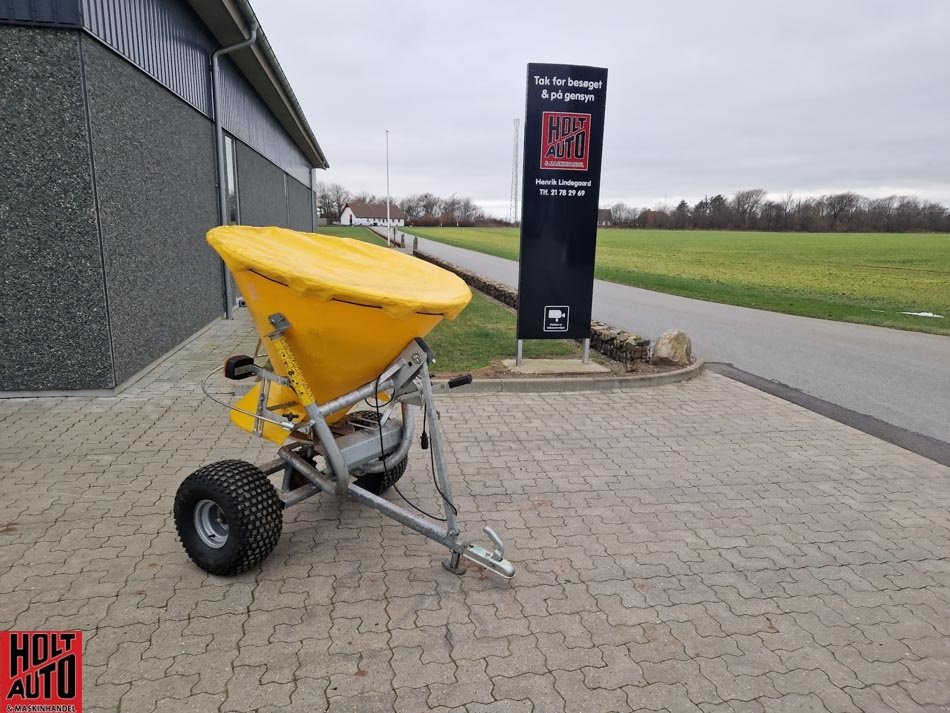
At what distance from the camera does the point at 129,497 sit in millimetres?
4090

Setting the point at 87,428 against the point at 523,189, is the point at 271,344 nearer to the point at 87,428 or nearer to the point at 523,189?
the point at 87,428

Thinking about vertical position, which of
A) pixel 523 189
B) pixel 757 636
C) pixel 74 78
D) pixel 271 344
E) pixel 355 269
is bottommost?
pixel 757 636

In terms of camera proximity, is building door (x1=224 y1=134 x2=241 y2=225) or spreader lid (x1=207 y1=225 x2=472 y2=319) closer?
spreader lid (x1=207 y1=225 x2=472 y2=319)

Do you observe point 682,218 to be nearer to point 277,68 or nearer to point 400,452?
point 277,68

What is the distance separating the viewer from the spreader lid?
2.88 m

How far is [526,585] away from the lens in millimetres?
3262

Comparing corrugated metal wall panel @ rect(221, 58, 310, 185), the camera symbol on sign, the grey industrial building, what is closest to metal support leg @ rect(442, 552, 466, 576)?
the grey industrial building

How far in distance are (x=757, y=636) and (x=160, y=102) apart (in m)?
8.54

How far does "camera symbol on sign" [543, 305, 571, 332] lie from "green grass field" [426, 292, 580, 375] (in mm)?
907

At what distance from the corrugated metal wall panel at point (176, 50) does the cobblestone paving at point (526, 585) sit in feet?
13.2

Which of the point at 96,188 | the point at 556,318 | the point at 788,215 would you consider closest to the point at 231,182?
the point at 96,188

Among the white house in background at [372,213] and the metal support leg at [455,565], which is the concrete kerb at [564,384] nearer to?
the metal support leg at [455,565]

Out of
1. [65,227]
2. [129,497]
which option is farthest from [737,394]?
[65,227]

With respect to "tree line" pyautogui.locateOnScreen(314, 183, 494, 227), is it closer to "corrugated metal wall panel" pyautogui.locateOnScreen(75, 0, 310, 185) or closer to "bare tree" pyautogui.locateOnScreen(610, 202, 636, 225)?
"bare tree" pyautogui.locateOnScreen(610, 202, 636, 225)
